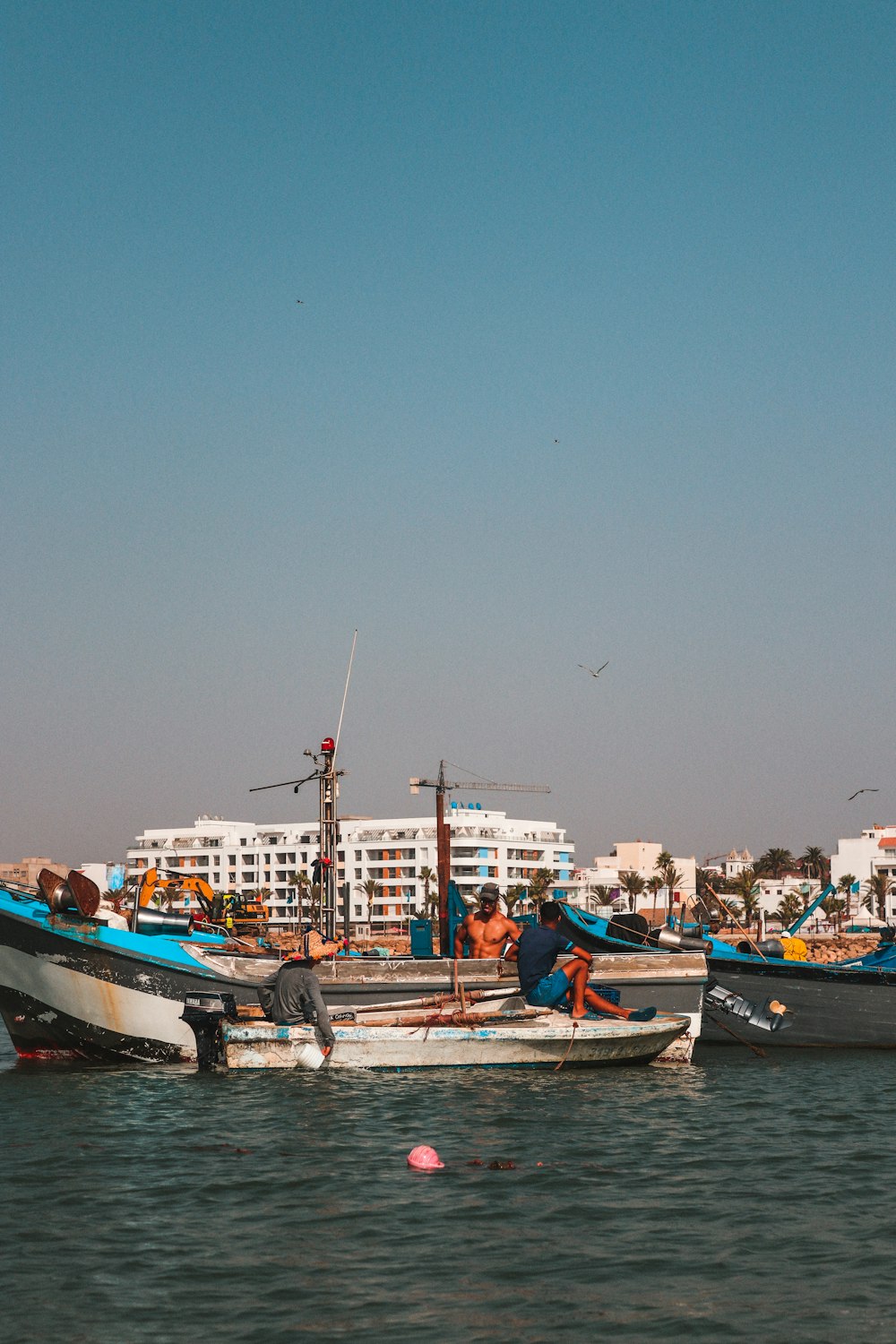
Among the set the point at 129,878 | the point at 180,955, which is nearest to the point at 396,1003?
the point at 180,955

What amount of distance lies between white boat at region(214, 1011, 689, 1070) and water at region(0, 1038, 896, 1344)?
1.53ft

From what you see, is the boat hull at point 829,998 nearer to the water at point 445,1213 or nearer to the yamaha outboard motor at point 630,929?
the yamaha outboard motor at point 630,929

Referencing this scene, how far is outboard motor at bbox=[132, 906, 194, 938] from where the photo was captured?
21.8m

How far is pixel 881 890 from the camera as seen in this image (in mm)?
126812

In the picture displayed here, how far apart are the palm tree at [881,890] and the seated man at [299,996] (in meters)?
118

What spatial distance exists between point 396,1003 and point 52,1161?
283 inches

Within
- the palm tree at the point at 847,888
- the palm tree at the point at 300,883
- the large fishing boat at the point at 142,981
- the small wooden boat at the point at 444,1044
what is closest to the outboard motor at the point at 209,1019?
the small wooden boat at the point at 444,1044

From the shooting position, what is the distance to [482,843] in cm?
13475

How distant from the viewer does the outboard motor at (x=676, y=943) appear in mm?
23422

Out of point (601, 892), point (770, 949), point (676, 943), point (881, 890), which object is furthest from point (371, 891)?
point (676, 943)

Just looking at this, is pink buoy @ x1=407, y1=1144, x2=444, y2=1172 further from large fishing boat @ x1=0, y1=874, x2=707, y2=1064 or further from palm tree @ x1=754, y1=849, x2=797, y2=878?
palm tree @ x1=754, y1=849, x2=797, y2=878

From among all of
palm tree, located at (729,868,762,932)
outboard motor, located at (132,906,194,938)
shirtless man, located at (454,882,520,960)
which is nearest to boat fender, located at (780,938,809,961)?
shirtless man, located at (454,882,520,960)

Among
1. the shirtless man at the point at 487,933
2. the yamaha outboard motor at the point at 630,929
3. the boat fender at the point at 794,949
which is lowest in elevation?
the boat fender at the point at 794,949

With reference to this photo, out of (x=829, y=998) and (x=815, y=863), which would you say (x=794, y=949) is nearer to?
(x=829, y=998)
